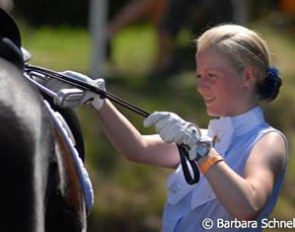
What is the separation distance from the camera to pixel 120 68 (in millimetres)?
8242

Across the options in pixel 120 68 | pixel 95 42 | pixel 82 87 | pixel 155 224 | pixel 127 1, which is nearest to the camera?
pixel 82 87

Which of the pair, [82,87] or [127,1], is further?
[127,1]

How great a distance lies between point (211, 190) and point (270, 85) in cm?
34

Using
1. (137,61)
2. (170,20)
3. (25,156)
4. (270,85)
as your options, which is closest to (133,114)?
(170,20)

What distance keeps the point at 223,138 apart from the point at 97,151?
3.54 metres

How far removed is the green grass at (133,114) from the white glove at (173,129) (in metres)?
3.40

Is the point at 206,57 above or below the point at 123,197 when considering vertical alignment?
above

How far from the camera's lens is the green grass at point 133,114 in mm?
6625

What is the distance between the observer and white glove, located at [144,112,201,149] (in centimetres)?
305

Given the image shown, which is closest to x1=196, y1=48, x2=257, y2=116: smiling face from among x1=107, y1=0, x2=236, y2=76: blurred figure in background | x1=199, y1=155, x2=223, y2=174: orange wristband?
x1=199, y1=155, x2=223, y2=174: orange wristband

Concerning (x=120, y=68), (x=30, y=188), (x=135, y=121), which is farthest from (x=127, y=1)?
(x=30, y=188)

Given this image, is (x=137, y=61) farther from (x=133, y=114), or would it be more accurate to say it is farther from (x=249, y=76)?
(x=249, y=76)

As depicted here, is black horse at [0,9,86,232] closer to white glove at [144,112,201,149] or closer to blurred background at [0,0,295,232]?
white glove at [144,112,201,149]

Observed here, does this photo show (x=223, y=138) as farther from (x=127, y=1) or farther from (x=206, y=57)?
(x=127, y=1)
